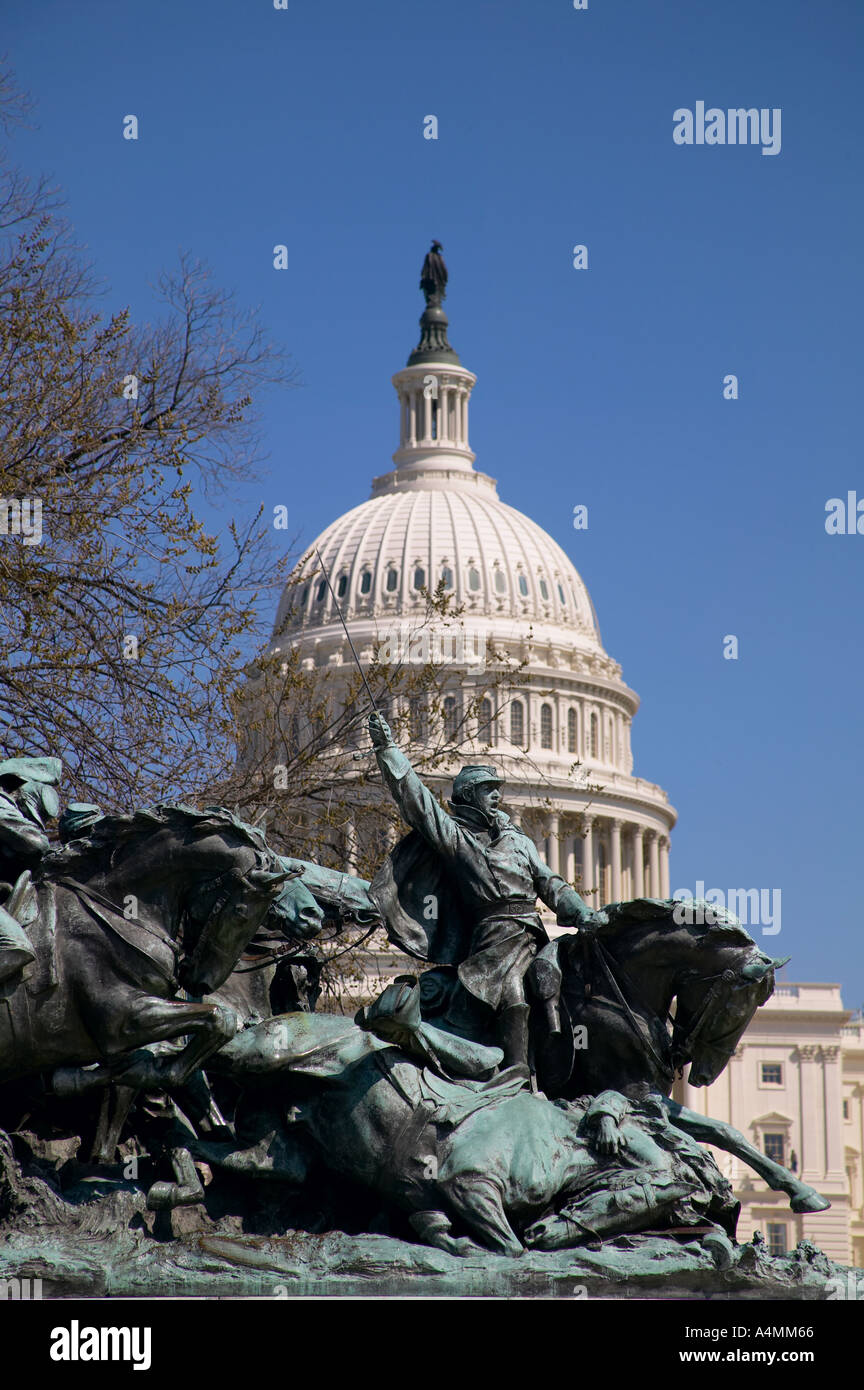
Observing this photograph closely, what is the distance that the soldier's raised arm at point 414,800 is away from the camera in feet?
36.5

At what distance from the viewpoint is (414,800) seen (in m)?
11.2

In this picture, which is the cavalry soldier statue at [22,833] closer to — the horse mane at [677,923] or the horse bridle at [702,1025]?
the horse mane at [677,923]

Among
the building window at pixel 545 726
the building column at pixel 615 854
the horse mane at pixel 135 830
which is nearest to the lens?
the horse mane at pixel 135 830

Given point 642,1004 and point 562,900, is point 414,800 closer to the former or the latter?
point 562,900

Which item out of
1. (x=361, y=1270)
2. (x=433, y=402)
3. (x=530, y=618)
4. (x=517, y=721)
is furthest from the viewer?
(x=433, y=402)

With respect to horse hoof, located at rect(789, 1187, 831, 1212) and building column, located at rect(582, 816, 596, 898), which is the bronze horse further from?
building column, located at rect(582, 816, 596, 898)

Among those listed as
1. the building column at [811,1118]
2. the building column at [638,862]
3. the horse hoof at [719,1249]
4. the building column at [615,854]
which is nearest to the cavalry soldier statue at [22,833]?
the horse hoof at [719,1249]

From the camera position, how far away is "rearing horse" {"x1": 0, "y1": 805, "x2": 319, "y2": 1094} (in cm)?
1001

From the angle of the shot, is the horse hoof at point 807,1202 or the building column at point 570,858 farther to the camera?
the building column at point 570,858

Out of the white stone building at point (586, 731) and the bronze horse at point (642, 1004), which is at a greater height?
the white stone building at point (586, 731)

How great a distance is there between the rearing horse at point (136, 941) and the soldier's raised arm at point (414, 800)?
3.06ft

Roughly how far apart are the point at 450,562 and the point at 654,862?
1577cm

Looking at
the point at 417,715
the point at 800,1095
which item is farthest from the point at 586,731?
the point at 417,715

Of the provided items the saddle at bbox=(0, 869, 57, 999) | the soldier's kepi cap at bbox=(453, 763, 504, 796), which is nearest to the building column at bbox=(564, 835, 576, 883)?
the soldier's kepi cap at bbox=(453, 763, 504, 796)
